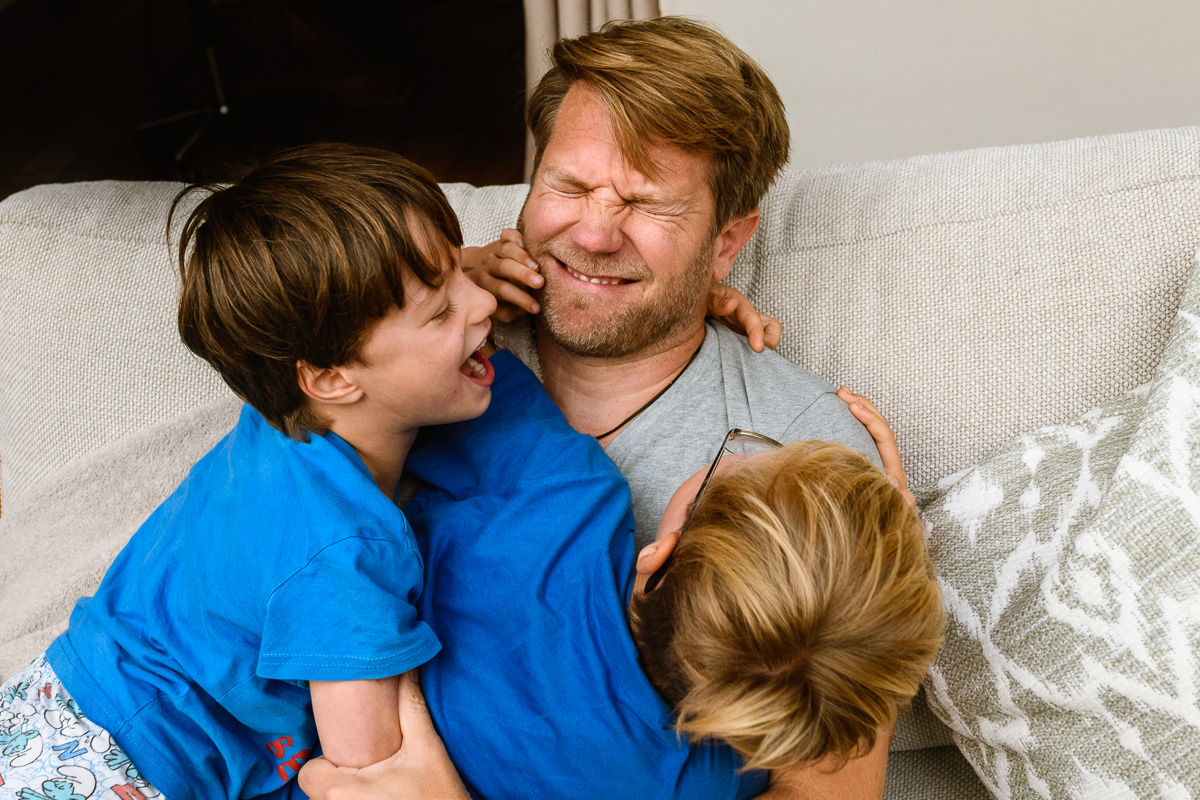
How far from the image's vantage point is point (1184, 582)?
1012 mm

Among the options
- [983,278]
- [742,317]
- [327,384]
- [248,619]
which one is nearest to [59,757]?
[248,619]

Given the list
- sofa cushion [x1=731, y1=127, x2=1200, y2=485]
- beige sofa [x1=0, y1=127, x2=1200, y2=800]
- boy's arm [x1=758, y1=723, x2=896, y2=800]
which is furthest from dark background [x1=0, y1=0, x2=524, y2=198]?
boy's arm [x1=758, y1=723, x2=896, y2=800]

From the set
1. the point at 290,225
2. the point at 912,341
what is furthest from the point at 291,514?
the point at 912,341

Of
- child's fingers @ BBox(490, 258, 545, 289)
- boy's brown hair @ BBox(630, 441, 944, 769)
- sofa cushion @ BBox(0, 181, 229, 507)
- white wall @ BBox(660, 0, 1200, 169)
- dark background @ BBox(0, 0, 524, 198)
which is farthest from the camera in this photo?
dark background @ BBox(0, 0, 524, 198)

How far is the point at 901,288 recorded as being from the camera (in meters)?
1.50

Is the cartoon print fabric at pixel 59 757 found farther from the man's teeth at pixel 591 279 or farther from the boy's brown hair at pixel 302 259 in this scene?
the man's teeth at pixel 591 279

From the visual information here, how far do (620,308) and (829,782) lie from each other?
0.76 metres

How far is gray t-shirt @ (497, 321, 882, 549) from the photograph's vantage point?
53.7 inches

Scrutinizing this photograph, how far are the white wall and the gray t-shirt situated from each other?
1.34 metres

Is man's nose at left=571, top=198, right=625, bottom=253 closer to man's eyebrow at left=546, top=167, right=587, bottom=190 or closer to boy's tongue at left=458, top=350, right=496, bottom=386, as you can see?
man's eyebrow at left=546, top=167, right=587, bottom=190

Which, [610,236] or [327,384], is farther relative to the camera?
[610,236]

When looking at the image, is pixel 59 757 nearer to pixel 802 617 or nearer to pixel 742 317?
pixel 802 617

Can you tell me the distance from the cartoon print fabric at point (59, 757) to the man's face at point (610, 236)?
88cm

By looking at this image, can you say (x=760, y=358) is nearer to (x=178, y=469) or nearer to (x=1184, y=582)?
(x=1184, y=582)
